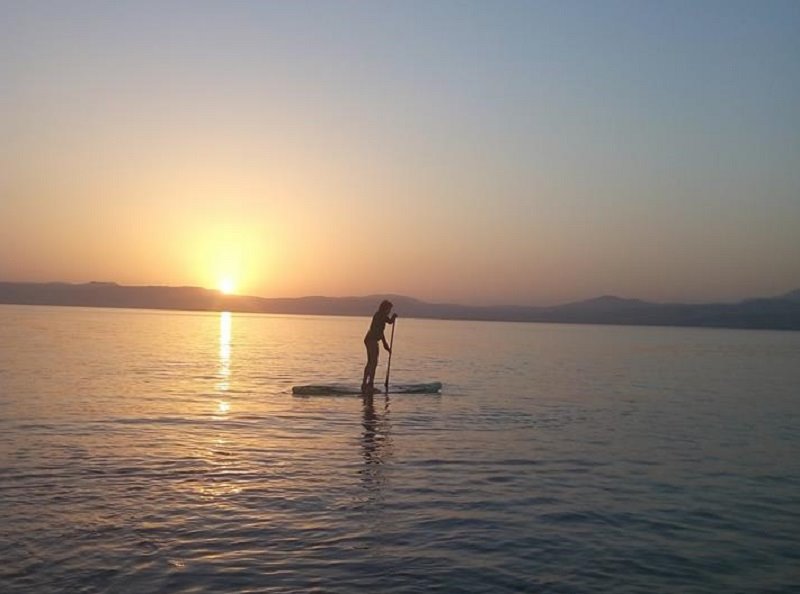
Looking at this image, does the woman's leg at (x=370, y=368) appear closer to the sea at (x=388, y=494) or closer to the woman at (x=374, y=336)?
the woman at (x=374, y=336)

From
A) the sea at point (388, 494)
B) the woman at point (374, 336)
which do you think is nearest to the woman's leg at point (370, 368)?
the woman at point (374, 336)

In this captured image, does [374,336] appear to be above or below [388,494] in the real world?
above

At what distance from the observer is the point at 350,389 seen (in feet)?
87.2

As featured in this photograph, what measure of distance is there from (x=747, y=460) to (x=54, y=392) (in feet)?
65.7

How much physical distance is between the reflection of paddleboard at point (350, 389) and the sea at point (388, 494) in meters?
0.41

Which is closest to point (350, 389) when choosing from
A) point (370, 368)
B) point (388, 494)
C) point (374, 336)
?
point (370, 368)

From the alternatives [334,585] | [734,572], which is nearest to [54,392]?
[334,585]

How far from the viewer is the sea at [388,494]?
8398 millimetres

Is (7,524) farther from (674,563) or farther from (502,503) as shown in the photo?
(674,563)

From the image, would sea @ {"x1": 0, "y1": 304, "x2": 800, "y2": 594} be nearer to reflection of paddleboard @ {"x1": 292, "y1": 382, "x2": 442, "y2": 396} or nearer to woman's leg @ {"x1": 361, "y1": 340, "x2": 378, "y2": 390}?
reflection of paddleboard @ {"x1": 292, "y1": 382, "x2": 442, "y2": 396}

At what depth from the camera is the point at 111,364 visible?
38.2 m

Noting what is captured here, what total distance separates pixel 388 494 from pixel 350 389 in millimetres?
14733

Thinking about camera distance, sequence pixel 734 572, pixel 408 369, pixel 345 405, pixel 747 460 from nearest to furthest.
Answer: pixel 734 572 → pixel 747 460 → pixel 345 405 → pixel 408 369

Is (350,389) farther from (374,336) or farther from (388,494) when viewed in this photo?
(388,494)
